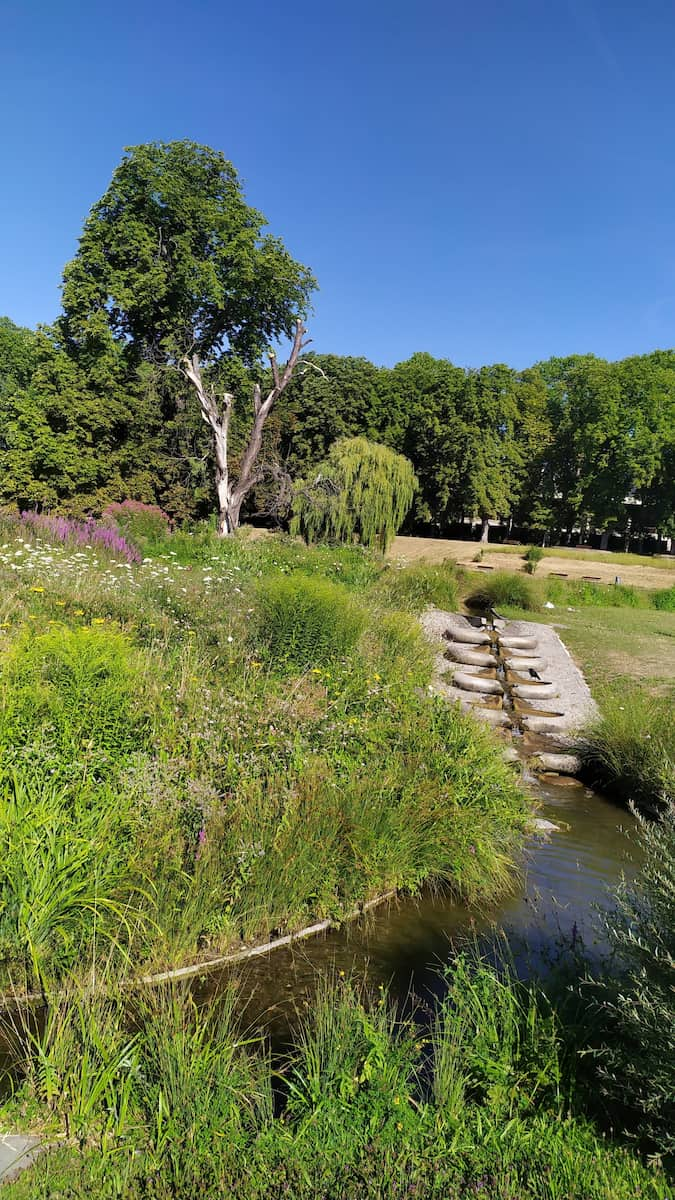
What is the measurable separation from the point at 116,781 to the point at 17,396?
23391 millimetres

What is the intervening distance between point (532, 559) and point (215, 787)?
75.5 feet

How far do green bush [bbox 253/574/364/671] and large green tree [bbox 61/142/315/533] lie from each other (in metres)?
→ 14.7

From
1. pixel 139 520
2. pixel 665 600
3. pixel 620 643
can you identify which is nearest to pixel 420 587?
pixel 620 643

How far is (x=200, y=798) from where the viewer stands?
4508mm

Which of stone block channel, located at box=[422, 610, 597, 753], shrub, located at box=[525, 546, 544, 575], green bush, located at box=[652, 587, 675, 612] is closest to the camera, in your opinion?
stone block channel, located at box=[422, 610, 597, 753]

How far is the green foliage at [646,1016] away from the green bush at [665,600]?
19.6 meters

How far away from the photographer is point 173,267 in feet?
81.6

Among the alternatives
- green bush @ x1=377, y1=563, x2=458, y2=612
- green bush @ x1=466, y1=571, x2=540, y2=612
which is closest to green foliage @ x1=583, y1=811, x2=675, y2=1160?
green bush @ x1=377, y1=563, x2=458, y2=612

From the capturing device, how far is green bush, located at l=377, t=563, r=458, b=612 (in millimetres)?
14562

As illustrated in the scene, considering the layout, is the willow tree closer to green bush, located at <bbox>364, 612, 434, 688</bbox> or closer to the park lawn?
the park lawn

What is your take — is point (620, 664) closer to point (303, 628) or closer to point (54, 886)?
point (303, 628)

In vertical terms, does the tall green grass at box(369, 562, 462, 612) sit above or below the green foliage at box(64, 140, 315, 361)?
below

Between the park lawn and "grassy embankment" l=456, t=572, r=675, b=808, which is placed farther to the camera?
the park lawn

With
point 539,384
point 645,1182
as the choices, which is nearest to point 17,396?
point 645,1182
